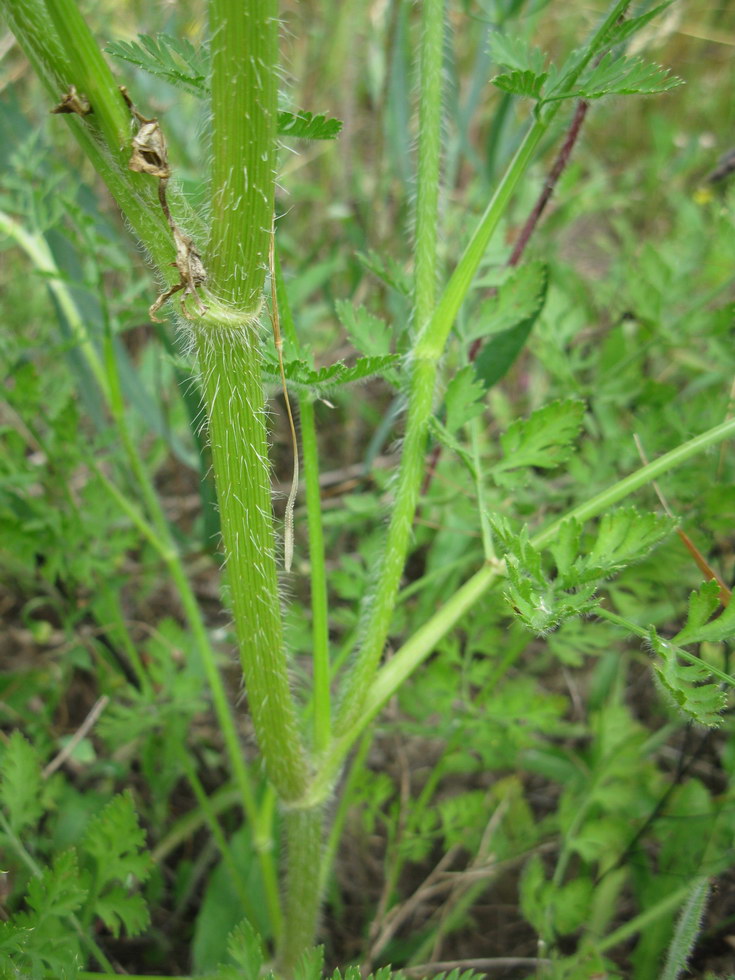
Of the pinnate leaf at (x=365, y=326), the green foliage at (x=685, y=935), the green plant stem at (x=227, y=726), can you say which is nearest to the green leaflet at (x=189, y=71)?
the pinnate leaf at (x=365, y=326)

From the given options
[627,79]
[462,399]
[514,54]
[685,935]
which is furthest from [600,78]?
[685,935]

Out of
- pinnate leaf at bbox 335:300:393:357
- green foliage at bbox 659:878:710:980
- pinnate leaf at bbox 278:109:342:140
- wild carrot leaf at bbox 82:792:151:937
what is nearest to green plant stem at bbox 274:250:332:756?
pinnate leaf at bbox 335:300:393:357

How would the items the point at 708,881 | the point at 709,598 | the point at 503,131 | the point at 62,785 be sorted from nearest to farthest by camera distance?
1. the point at 709,598
2. the point at 708,881
3. the point at 62,785
4. the point at 503,131

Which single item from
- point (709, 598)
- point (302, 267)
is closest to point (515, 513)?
point (709, 598)

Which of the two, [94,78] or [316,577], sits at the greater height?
[94,78]

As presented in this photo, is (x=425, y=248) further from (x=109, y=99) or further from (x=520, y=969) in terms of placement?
(x=520, y=969)

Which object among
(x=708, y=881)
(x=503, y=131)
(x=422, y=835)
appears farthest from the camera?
(x=503, y=131)

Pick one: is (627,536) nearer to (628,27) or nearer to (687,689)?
(687,689)
